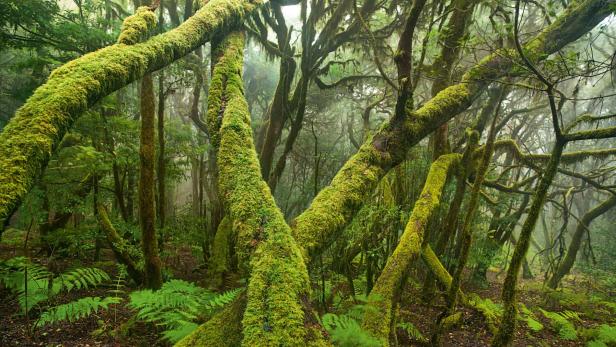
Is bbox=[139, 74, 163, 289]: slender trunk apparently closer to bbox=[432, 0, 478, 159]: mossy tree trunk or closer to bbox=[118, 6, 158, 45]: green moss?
bbox=[118, 6, 158, 45]: green moss

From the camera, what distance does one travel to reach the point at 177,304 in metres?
3.61

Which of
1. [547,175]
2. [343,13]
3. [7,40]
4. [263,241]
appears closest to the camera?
[263,241]

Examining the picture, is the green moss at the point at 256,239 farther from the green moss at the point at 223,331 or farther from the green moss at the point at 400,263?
the green moss at the point at 400,263

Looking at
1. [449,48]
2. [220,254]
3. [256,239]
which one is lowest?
[220,254]

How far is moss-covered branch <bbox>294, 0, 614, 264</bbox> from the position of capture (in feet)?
10.2

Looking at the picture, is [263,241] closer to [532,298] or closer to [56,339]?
[56,339]

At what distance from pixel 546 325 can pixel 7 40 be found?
1224 centimetres

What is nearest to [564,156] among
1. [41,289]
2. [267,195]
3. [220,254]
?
[267,195]

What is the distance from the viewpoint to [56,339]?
4160 millimetres

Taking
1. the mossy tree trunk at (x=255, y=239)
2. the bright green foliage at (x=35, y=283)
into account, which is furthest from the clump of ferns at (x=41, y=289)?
the mossy tree trunk at (x=255, y=239)

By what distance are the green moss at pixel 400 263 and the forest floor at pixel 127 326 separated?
4.88ft

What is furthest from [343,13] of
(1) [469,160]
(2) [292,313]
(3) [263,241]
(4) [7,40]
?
(2) [292,313]

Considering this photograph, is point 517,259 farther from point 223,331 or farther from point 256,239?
point 223,331

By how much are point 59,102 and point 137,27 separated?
4.50ft
